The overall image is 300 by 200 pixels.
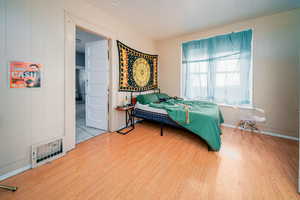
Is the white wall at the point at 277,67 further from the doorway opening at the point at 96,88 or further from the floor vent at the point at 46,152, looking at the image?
the floor vent at the point at 46,152

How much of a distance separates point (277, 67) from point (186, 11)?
2.48 m

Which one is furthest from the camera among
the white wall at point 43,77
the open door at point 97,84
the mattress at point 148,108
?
the open door at point 97,84

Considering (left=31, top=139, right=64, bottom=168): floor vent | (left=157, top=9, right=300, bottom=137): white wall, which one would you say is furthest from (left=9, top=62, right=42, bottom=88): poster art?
(left=157, top=9, right=300, bottom=137): white wall

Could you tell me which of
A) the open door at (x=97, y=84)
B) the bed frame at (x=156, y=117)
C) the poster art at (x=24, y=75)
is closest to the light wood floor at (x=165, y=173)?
the bed frame at (x=156, y=117)

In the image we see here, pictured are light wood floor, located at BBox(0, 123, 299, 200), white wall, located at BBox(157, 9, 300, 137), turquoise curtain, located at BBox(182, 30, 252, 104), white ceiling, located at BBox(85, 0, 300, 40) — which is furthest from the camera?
turquoise curtain, located at BBox(182, 30, 252, 104)

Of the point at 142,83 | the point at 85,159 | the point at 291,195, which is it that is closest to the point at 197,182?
the point at 291,195

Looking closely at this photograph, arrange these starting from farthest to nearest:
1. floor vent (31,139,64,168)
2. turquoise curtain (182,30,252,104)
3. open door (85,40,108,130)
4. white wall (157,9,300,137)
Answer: turquoise curtain (182,30,252,104), open door (85,40,108,130), white wall (157,9,300,137), floor vent (31,139,64,168)

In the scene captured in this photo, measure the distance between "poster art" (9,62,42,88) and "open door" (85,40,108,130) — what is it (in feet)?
4.30

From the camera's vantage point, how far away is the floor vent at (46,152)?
5.62 feet

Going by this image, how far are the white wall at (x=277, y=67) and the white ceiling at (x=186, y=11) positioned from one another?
24 centimetres

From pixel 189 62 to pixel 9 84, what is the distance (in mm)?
4059

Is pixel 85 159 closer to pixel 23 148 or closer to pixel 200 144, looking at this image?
pixel 23 148

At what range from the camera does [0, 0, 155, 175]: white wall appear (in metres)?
1.48

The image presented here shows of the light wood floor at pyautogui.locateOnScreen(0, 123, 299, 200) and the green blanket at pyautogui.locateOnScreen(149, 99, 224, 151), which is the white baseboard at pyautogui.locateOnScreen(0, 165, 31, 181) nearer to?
the light wood floor at pyautogui.locateOnScreen(0, 123, 299, 200)
